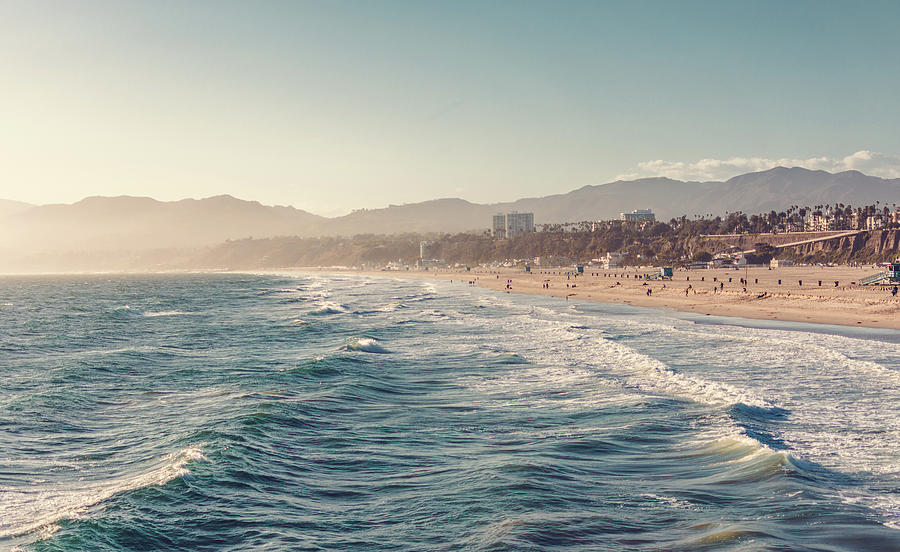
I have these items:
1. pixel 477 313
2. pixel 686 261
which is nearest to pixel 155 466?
pixel 477 313

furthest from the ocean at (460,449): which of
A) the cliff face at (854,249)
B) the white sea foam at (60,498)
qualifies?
A: the cliff face at (854,249)

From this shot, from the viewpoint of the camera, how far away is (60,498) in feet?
40.5

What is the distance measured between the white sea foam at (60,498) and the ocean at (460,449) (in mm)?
64

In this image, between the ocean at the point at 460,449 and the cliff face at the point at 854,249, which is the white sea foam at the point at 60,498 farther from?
the cliff face at the point at 854,249

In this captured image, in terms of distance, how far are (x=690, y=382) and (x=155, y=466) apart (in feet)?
56.5

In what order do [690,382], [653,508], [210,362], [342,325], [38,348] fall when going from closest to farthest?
[653,508] → [690,382] → [210,362] → [38,348] → [342,325]

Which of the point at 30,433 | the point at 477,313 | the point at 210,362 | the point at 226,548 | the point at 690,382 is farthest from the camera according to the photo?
the point at 477,313

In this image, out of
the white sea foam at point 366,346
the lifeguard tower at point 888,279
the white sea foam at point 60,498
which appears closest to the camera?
the white sea foam at point 60,498

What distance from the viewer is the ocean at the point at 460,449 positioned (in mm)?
10484

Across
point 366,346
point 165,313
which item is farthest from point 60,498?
point 165,313

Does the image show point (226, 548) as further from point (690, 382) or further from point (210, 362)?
point (210, 362)

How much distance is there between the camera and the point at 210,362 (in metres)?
30.8

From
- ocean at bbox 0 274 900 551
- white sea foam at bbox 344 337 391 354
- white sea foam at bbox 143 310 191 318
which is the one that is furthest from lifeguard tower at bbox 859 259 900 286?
white sea foam at bbox 143 310 191 318

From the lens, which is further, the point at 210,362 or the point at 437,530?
the point at 210,362
